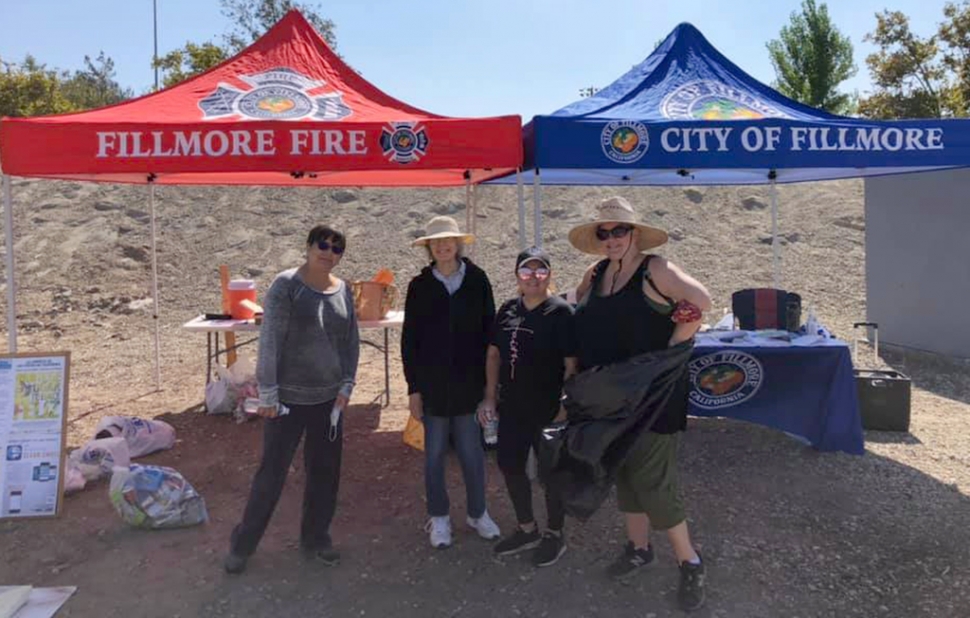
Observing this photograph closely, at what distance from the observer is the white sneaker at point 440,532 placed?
3428mm

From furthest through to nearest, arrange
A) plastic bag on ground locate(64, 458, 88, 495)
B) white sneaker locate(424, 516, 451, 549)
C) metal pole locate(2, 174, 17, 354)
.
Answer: plastic bag on ground locate(64, 458, 88, 495) → metal pole locate(2, 174, 17, 354) → white sneaker locate(424, 516, 451, 549)

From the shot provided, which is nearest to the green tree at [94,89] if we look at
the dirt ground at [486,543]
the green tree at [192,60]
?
the green tree at [192,60]

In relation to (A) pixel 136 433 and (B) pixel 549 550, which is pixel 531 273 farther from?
(A) pixel 136 433

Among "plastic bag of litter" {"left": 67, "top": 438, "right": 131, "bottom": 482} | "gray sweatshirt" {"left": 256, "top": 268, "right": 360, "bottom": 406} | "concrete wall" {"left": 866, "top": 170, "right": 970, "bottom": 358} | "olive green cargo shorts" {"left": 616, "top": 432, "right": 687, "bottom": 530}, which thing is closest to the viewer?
"olive green cargo shorts" {"left": 616, "top": 432, "right": 687, "bottom": 530}

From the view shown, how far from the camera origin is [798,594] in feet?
9.96

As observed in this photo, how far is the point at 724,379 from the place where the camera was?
4637 millimetres

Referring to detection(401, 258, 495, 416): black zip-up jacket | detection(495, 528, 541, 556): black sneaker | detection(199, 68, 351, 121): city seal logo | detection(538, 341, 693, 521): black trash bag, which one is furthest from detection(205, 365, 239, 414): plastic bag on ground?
detection(538, 341, 693, 521): black trash bag

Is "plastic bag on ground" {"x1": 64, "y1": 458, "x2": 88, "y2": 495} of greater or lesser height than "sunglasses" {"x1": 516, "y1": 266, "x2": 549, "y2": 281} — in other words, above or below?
below

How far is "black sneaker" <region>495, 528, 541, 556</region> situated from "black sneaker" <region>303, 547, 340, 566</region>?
0.75 m

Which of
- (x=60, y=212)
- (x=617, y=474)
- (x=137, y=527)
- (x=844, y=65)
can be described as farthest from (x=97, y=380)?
(x=844, y=65)

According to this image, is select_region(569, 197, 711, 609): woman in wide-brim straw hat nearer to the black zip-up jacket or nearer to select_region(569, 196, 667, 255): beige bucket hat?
select_region(569, 196, 667, 255): beige bucket hat

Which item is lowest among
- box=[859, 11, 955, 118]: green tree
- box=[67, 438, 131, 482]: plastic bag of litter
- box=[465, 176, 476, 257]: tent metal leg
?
box=[67, 438, 131, 482]: plastic bag of litter

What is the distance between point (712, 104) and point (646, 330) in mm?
2513

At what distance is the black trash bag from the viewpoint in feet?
8.95
